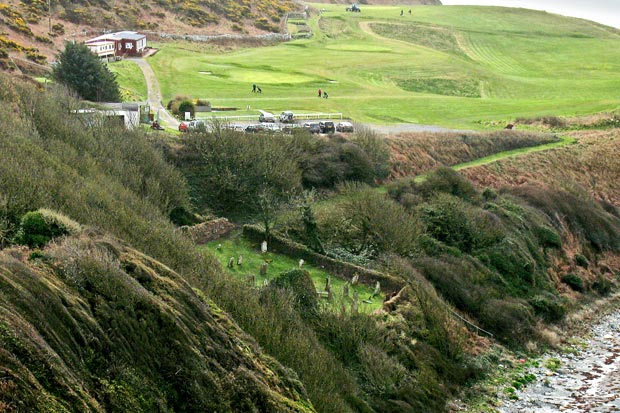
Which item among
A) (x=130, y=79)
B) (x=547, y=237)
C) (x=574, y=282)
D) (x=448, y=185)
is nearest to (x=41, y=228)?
(x=448, y=185)

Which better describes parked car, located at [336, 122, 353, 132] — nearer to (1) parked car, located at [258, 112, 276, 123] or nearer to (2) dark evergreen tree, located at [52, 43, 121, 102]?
(1) parked car, located at [258, 112, 276, 123]

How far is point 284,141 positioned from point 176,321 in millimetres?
33546

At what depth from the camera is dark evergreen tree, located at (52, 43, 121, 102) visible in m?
60.8

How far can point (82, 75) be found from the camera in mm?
61062

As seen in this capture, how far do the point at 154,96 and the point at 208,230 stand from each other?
3441cm

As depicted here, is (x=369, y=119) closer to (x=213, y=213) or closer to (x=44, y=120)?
(x=213, y=213)

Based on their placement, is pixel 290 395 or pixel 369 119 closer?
pixel 290 395

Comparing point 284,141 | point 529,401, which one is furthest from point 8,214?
point 284,141

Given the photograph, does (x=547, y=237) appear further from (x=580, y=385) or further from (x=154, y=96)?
(x=154, y=96)

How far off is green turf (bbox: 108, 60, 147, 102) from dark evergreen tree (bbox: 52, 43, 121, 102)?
251 inches

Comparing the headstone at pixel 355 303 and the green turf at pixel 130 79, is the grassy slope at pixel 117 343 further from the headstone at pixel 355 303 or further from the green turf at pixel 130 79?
the green turf at pixel 130 79

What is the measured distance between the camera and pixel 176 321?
73.5 feet

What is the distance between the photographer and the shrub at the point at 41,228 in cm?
2502

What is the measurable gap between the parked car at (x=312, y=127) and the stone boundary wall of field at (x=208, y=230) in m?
20.6
